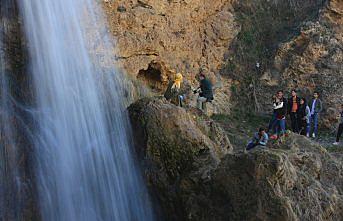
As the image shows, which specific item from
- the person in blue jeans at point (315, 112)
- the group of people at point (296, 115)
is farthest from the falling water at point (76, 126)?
the person in blue jeans at point (315, 112)

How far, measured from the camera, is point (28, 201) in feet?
22.6

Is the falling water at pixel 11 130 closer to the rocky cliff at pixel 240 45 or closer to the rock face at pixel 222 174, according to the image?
the rock face at pixel 222 174

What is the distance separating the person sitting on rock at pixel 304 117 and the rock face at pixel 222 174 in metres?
4.75

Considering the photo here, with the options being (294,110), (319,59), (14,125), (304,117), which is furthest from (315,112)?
(14,125)

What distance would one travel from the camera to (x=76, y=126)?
8.23m

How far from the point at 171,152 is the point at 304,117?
20.3 feet

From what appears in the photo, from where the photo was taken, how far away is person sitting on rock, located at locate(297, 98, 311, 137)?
11.7 metres

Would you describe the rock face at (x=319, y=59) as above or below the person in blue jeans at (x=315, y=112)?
above

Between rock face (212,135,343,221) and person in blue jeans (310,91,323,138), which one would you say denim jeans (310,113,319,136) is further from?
rock face (212,135,343,221)

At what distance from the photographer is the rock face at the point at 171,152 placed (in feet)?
20.7

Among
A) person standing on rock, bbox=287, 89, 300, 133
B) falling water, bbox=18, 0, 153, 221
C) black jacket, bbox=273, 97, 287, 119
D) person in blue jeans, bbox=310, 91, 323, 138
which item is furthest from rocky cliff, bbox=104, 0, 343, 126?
black jacket, bbox=273, 97, 287, 119

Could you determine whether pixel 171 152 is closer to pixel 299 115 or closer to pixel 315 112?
pixel 299 115

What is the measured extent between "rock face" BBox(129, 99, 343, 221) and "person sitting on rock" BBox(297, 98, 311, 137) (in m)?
4.75

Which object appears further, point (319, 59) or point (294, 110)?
point (319, 59)
